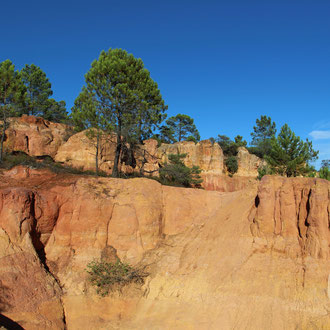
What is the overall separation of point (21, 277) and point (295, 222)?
11.8 m

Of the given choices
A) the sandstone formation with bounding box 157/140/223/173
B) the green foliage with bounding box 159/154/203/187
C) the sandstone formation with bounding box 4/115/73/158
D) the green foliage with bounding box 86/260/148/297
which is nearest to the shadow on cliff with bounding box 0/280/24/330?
the green foliage with bounding box 86/260/148/297

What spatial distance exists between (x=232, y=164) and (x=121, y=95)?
867 inches

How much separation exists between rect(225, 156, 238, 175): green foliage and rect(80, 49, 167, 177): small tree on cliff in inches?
750

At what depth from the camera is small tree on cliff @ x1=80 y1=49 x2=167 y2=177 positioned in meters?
26.1

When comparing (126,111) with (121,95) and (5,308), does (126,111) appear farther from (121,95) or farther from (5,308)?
(5,308)

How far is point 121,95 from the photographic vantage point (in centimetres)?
2667

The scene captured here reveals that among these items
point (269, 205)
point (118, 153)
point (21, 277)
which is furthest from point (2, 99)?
point (269, 205)

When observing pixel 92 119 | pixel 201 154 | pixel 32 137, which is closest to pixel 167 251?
pixel 92 119

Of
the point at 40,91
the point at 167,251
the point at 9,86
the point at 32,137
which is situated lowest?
the point at 167,251

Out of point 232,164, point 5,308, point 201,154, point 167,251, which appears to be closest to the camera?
point 5,308

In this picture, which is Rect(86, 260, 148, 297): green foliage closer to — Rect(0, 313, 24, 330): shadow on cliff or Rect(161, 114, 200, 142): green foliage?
Rect(0, 313, 24, 330): shadow on cliff

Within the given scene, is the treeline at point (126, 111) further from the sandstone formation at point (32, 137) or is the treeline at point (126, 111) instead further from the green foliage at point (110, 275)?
the green foliage at point (110, 275)

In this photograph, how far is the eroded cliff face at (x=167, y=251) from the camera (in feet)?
38.2

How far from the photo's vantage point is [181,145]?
40.5m
